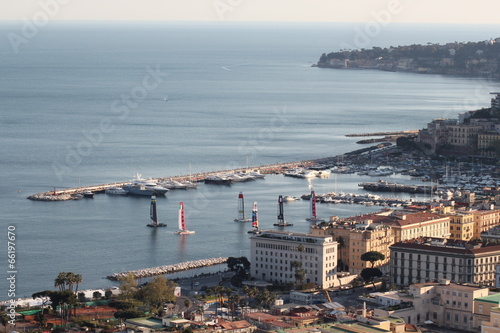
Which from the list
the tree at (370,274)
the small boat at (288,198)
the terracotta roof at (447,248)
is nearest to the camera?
the terracotta roof at (447,248)

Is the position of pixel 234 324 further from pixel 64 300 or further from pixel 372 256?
pixel 372 256

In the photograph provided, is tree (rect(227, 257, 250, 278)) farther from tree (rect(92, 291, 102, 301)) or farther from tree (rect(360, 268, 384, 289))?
tree (rect(92, 291, 102, 301))

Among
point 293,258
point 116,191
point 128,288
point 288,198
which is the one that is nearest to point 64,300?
point 128,288

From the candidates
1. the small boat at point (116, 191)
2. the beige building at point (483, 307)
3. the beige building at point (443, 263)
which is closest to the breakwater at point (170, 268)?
the beige building at point (443, 263)

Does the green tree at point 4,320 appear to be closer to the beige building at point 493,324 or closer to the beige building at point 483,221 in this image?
the beige building at point 493,324

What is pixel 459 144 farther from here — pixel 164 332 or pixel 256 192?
pixel 164 332
